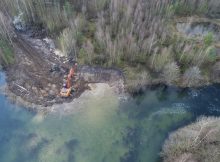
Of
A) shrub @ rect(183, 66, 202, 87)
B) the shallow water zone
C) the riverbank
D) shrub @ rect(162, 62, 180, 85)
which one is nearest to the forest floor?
the riverbank

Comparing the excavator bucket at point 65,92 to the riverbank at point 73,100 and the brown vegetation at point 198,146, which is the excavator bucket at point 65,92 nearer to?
the riverbank at point 73,100

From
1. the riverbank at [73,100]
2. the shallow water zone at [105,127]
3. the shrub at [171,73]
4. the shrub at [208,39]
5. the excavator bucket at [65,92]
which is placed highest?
the shrub at [208,39]

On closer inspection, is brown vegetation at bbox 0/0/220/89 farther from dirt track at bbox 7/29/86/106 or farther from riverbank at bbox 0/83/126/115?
riverbank at bbox 0/83/126/115

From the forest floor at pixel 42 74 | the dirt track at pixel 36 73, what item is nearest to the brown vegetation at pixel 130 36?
the forest floor at pixel 42 74

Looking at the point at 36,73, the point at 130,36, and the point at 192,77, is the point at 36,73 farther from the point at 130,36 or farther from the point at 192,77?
the point at 192,77

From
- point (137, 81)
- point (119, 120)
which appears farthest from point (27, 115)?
point (137, 81)
